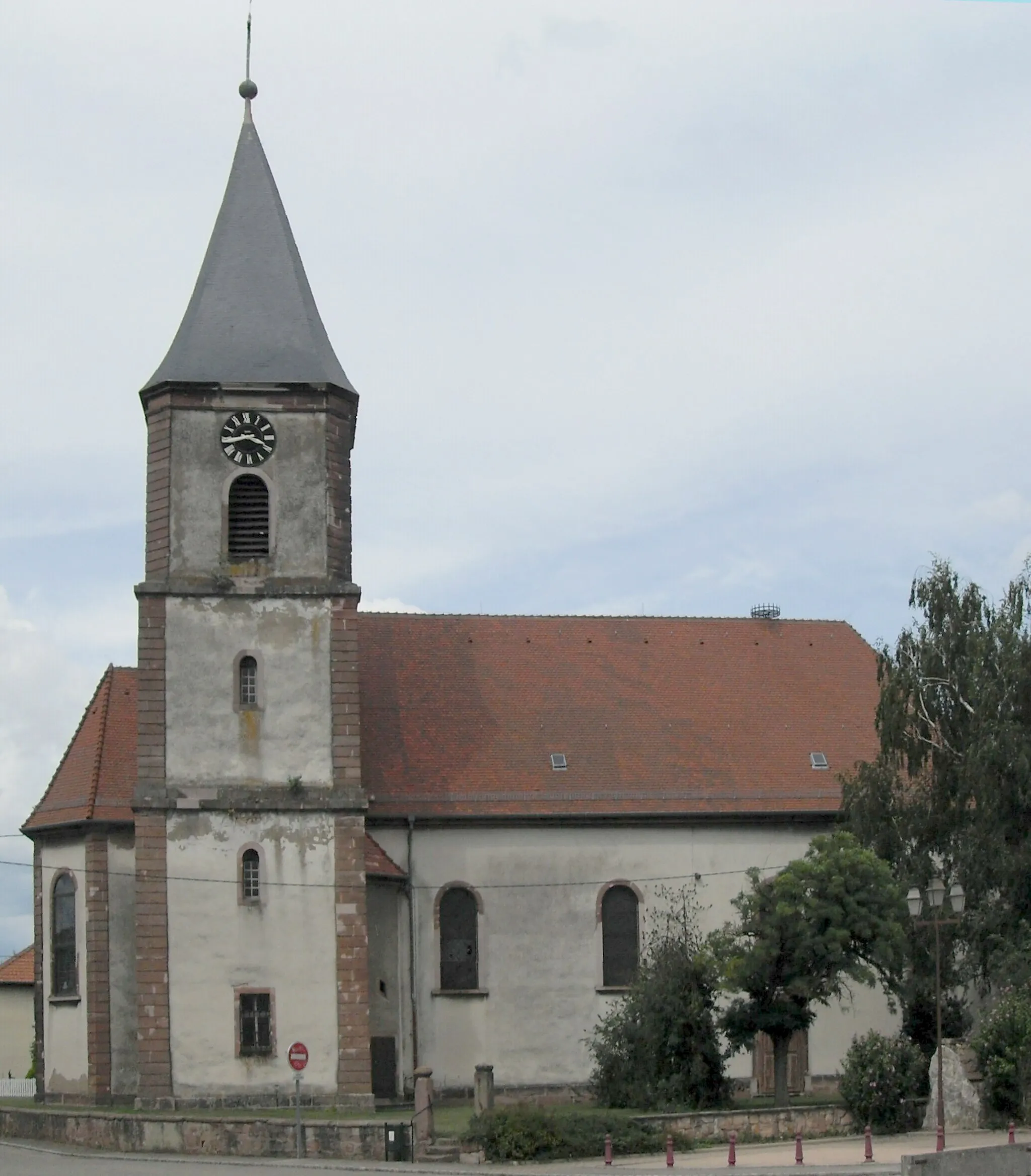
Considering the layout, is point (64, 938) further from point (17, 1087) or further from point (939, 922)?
point (939, 922)

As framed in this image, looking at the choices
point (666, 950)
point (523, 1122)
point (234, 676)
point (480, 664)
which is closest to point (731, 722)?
point (480, 664)

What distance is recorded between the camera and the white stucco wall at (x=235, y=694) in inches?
1710

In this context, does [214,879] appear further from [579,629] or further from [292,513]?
[579,629]

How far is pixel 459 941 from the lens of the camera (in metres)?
47.3

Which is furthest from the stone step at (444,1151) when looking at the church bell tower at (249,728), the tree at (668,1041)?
the church bell tower at (249,728)

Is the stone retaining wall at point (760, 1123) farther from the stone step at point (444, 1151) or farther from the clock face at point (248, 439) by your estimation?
the clock face at point (248, 439)

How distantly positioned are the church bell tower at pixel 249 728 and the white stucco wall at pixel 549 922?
170 inches

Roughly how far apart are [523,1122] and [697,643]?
68.1 feet

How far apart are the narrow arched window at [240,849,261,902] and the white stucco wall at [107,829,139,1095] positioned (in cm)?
241

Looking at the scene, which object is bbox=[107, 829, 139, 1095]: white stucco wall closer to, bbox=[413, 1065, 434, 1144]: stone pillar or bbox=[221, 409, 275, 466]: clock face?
bbox=[221, 409, 275, 466]: clock face

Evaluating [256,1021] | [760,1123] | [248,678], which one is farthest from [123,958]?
[760,1123]

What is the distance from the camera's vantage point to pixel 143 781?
43125 millimetres

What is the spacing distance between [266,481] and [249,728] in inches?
213

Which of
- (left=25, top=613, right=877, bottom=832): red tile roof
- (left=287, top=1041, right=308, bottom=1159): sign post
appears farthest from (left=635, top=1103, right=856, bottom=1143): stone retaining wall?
(left=25, top=613, right=877, bottom=832): red tile roof
